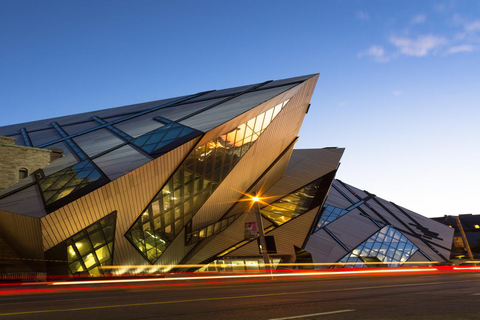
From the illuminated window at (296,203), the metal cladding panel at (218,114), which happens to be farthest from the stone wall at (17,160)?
the illuminated window at (296,203)

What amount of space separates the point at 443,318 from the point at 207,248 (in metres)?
34.2

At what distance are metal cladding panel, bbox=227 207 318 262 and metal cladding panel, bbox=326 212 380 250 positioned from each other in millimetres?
4181

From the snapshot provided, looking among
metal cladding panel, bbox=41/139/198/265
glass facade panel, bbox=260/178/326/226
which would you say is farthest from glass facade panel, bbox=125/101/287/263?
glass facade panel, bbox=260/178/326/226

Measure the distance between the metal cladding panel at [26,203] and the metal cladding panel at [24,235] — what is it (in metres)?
0.27

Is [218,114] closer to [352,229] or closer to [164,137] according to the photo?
[164,137]

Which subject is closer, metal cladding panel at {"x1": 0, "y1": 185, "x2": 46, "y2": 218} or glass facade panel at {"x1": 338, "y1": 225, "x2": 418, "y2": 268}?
metal cladding panel at {"x1": 0, "y1": 185, "x2": 46, "y2": 218}

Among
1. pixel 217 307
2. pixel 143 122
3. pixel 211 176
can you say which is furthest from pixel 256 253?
pixel 217 307

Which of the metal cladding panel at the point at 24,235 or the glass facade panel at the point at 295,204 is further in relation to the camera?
the glass facade panel at the point at 295,204

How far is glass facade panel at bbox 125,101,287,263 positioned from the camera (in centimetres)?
2436

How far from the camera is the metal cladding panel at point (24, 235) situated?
59.3 feet

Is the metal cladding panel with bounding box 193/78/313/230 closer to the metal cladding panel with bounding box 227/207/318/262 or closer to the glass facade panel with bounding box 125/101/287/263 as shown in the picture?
the glass facade panel with bounding box 125/101/287/263

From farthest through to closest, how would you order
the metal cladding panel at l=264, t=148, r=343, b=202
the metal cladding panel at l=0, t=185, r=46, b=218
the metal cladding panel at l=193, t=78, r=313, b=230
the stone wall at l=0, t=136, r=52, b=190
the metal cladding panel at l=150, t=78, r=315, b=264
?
the metal cladding panel at l=264, t=148, r=343, b=202, the metal cladding panel at l=193, t=78, r=313, b=230, the metal cladding panel at l=150, t=78, r=315, b=264, the stone wall at l=0, t=136, r=52, b=190, the metal cladding panel at l=0, t=185, r=46, b=218

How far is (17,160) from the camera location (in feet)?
84.9

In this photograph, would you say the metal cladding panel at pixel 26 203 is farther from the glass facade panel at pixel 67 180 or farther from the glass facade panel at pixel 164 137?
the glass facade panel at pixel 164 137
